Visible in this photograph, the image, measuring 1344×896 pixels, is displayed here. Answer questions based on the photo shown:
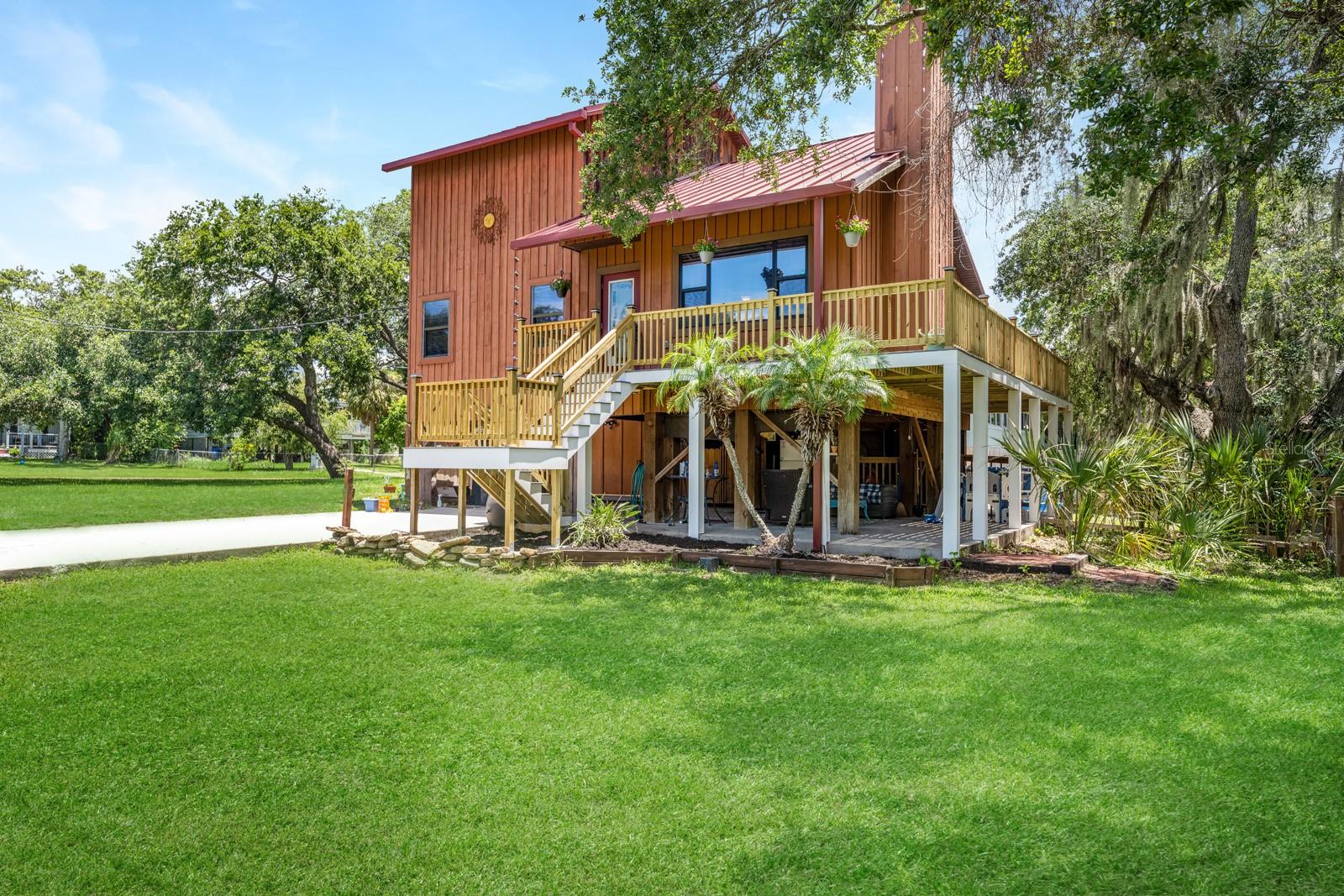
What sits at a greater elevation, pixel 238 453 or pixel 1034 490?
pixel 238 453

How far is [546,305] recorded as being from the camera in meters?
15.9

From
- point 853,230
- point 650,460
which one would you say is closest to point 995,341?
point 853,230

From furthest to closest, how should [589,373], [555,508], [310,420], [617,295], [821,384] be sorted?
1. [310,420]
2. [617,295]
3. [589,373]
4. [555,508]
5. [821,384]

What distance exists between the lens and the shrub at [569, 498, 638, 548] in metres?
10.6

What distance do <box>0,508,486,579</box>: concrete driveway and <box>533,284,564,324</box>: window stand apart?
160 inches

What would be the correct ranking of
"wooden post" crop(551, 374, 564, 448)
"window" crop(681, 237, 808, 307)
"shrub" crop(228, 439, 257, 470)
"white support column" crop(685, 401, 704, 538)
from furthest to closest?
1. "shrub" crop(228, 439, 257, 470)
2. "window" crop(681, 237, 808, 307)
3. "white support column" crop(685, 401, 704, 538)
4. "wooden post" crop(551, 374, 564, 448)

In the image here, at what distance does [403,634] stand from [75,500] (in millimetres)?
15156

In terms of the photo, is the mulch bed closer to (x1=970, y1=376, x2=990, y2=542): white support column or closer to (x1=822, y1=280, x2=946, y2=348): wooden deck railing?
(x1=970, y1=376, x2=990, y2=542): white support column

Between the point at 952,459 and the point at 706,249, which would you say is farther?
the point at 706,249

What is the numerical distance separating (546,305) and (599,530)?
22.2 feet

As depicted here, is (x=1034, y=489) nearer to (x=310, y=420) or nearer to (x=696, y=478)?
(x=696, y=478)

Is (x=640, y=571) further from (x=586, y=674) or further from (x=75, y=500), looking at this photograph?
(x=75, y=500)

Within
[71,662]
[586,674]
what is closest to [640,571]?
Result: [586,674]

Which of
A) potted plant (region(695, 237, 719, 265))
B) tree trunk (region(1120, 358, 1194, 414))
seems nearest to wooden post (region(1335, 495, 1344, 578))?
tree trunk (region(1120, 358, 1194, 414))
